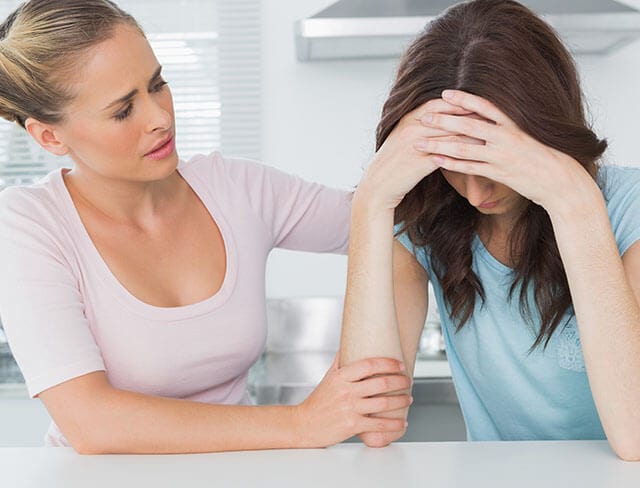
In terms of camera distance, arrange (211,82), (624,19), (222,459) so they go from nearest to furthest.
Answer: (222,459) → (624,19) → (211,82)

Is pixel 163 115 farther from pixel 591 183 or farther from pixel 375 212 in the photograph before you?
pixel 591 183

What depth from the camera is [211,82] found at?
3393 mm

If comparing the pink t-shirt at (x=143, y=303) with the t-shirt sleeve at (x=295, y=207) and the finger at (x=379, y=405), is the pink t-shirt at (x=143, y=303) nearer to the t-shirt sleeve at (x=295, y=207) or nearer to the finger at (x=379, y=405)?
the t-shirt sleeve at (x=295, y=207)

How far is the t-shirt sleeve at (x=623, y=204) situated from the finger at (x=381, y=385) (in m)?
0.36

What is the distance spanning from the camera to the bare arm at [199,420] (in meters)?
1.12

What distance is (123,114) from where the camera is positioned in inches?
51.5

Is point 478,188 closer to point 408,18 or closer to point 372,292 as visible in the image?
point 372,292

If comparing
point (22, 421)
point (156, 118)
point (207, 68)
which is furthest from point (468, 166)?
point (207, 68)

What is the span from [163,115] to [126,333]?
336 millimetres

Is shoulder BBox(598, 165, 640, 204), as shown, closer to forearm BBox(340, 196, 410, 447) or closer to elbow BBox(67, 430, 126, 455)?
forearm BBox(340, 196, 410, 447)

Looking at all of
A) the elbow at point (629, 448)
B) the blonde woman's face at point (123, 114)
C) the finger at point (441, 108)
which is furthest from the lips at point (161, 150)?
the elbow at point (629, 448)

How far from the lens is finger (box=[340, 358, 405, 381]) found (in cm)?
121

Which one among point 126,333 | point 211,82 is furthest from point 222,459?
point 211,82

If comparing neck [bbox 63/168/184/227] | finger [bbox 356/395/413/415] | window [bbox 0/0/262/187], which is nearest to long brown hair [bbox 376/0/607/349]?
finger [bbox 356/395/413/415]
